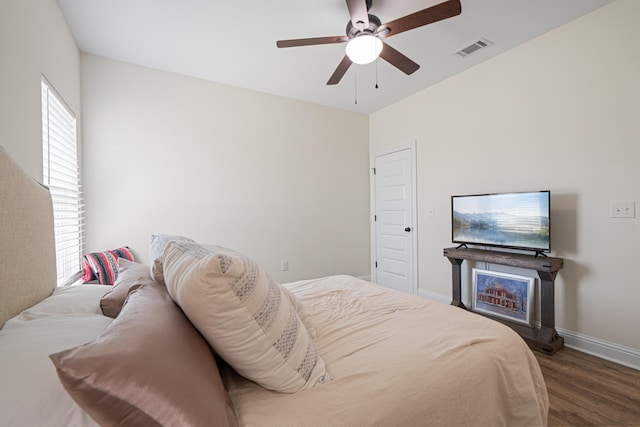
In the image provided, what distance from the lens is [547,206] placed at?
7.88 feet

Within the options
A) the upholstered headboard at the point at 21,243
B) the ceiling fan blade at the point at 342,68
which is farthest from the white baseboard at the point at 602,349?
the upholstered headboard at the point at 21,243

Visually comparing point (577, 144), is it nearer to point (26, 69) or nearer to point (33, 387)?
point (33, 387)

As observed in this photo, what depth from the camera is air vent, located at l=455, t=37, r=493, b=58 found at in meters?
2.68

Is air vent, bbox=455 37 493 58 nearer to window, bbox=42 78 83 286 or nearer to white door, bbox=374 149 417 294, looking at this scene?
white door, bbox=374 149 417 294

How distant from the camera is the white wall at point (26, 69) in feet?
4.33

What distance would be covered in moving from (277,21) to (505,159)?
254 centimetres

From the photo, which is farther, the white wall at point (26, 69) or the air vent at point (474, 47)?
the air vent at point (474, 47)

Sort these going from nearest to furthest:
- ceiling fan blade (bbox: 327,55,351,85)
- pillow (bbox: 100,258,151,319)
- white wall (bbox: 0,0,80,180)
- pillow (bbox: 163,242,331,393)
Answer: pillow (bbox: 163,242,331,393)
pillow (bbox: 100,258,151,319)
white wall (bbox: 0,0,80,180)
ceiling fan blade (bbox: 327,55,351,85)

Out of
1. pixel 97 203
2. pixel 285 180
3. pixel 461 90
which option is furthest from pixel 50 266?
pixel 461 90

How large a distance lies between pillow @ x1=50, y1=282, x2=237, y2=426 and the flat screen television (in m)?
2.76

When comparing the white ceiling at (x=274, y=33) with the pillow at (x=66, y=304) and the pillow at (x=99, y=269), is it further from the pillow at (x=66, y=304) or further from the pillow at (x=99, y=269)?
the pillow at (x=66, y=304)

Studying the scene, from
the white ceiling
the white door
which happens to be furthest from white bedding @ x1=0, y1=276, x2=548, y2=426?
the white door

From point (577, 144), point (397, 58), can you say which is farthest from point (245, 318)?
point (577, 144)

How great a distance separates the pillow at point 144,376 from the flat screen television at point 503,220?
9.04ft
